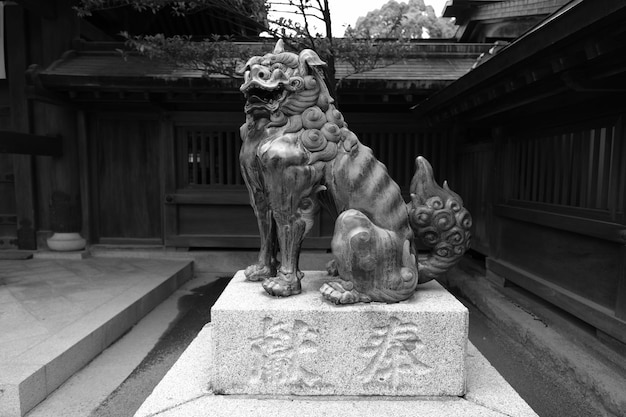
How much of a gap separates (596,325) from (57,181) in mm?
7716

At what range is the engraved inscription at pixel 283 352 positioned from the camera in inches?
81.7

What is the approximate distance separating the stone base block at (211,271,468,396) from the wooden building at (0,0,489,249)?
15.7 ft

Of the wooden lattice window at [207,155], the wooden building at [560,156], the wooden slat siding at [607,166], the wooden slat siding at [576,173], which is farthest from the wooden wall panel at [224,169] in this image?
the wooden slat siding at [607,166]

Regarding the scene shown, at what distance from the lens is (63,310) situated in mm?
4359

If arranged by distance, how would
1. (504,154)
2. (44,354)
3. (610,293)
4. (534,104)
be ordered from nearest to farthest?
(44,354) → (610,293) → (534,104) → (504,154)

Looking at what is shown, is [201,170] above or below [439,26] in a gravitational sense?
below

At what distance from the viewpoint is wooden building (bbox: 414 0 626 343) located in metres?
3.00

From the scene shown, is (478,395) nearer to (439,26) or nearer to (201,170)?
(201,170)

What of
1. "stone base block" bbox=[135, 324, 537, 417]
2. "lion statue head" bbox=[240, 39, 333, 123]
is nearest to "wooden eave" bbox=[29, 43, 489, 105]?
"lion statue head" bbox=[240, 39, 333, 123]

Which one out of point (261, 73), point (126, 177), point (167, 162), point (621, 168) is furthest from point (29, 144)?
point (621, 168)

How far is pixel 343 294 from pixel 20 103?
7230 millimetres

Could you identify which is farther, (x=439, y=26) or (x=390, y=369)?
(x=439, y=26)

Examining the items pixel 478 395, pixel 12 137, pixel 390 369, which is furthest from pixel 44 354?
pixel 12 137

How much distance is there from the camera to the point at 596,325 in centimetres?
358
